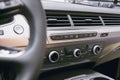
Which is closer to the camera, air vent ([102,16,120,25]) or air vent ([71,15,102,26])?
air vent ([71,15,102,26])

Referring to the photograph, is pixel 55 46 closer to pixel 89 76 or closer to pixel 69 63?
pixel 69 63

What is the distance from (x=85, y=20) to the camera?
1.50 metres

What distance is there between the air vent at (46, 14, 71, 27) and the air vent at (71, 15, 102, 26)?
57 millimetres

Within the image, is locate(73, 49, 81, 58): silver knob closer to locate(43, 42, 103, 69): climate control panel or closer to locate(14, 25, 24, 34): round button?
locate(43, 42, 103, 69): climate control panel

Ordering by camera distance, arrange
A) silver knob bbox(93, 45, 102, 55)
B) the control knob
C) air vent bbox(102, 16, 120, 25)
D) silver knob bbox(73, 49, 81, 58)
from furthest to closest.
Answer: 1. air vent bbox(102, 16, 120, 25)
2. silver knob bbox(93, 45, 102, 55)
3. silver knob bbox(73, 49, 81, 58)
4. the control knob

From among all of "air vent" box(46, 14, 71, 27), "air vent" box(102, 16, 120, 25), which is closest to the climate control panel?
"air vent" box(46, 14, 71, 27)

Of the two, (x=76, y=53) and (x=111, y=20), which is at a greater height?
(x=111, y=20)

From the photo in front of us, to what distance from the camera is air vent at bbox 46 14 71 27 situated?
1286 mm

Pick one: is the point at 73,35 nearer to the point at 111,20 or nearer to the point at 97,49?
the point at 97,49

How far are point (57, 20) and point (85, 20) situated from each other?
0.77 feet

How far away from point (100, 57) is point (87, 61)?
0.39 ft

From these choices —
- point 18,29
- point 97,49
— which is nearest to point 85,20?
point 97,49

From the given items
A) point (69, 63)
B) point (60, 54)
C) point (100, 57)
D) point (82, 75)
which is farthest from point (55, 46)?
point (100, 57)

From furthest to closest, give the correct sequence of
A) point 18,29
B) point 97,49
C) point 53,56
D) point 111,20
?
point 111,20 → point 97,49 → point 53,56 → point 18,29
